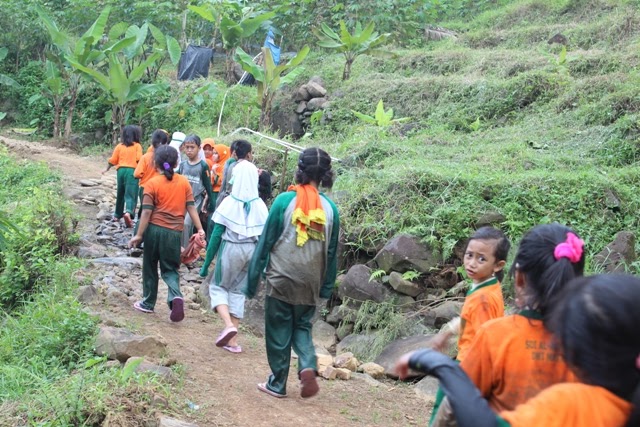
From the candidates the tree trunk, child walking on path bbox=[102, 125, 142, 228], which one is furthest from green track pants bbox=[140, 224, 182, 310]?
the tree trunk

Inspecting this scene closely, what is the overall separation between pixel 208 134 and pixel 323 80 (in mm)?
2974

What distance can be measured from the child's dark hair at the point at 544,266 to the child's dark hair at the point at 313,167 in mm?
2655

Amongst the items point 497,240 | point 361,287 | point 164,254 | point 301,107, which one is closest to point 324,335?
point 361,287

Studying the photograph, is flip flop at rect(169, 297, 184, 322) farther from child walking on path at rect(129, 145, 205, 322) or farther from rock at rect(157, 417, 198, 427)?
rock at rect(157, 417, 198, 427)

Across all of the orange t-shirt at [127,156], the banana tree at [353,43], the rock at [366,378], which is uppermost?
the banana tree at [353,43]

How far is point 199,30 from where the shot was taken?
21031 mm

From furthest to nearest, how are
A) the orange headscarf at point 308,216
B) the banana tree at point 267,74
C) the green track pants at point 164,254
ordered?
the banana tree at point 267,74, the green track pants at point 164,254, the orange headscarf at point 308,216

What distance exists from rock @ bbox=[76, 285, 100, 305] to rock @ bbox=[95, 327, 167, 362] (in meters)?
1.54

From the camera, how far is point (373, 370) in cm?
677

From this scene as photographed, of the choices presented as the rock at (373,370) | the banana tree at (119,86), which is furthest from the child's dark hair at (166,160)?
the banana tree at (119,86)

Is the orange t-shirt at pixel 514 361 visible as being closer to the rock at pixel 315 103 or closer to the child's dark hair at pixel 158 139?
the child's dark hair at pixel 158 139

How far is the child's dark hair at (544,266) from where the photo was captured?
261 cm

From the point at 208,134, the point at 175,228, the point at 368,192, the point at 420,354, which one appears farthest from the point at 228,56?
the point at 420,354

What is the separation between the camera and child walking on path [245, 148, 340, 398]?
5238mm
